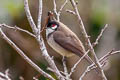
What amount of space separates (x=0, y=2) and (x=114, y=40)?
2401 millimetres

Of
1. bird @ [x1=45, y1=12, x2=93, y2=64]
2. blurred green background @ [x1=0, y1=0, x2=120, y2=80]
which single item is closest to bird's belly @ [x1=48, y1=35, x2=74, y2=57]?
bird @ [x1=45, y1=12, x2=93, y2=64]

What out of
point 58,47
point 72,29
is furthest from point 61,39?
point 72,29

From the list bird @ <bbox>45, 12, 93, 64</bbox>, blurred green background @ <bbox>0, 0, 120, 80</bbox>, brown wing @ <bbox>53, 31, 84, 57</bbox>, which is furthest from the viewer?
blurred green background @ <bbox>0, 0, 120, 80</bbox>

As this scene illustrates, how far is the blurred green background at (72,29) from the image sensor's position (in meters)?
7.49

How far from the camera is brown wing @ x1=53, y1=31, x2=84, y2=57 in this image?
16.1 ft

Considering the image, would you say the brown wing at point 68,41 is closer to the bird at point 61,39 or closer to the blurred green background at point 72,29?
the bird at point 61,39

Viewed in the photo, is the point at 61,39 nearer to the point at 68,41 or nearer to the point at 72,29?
the point at 68,41

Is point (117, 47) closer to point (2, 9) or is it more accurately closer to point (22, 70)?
point (22, 70)

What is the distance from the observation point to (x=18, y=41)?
7.57 meters

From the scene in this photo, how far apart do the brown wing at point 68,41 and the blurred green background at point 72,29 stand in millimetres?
2129

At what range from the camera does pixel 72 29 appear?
768 centimetres

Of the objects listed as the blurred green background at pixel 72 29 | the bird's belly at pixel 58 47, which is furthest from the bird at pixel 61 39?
the blurred green background at pixel 72 29

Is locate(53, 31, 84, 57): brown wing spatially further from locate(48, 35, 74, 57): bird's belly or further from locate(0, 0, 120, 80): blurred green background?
locate(0, 0, 120, 80): blurred green background

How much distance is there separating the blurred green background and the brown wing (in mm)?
2129
